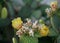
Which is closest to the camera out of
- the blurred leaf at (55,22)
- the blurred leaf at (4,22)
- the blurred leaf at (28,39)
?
the blurred leaf at (28,39)

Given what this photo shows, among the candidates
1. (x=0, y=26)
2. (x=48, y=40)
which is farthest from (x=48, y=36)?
(x=0, y=26)

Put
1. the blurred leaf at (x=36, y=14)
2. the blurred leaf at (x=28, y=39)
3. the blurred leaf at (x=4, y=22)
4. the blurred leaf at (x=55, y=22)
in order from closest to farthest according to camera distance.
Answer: the blurred leaf at (x=28, y=39), the blurred leaf at (x=55, y=22), the blurred leaf at (x=4, y=22), the blurred leaf at (x=36, y=14)

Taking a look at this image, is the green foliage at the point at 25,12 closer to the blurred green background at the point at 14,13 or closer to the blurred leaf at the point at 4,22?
the blurred green background at the point at 14,13

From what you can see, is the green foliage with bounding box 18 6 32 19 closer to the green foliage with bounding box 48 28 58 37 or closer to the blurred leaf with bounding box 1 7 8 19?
the blurred leaf with bounding box 1 7 8 19

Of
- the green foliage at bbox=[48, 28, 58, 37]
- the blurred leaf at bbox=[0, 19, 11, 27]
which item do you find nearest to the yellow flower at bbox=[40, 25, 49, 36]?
the green foliage at bbox=[48, 28, 58, 37]

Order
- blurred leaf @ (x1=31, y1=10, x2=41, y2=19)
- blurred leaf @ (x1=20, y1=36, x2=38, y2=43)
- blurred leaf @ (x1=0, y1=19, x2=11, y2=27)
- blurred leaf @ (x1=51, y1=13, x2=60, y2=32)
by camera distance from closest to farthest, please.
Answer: blurred leaf @ (x1=20, y1=36, x2=38, y2=43) < blurred leaf @ (x1=51, y1=13, x2=60, y2=32) < blurred leaf @ (x1=0, y1=19, x2=11, y2=27) < blurred leaf @ (x1=31, y1=10, x2=41, y2=19)

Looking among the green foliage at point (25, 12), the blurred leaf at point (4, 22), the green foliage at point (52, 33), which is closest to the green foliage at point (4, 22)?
the blurred leaf at point (4, 22)

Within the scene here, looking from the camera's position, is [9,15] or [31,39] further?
[9,15]

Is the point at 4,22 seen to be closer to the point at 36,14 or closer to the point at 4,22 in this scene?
the point at 4,22

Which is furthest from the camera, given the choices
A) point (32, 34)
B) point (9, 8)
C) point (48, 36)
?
point (9, 8)

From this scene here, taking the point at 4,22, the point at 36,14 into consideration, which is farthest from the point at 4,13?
the point at 36,14

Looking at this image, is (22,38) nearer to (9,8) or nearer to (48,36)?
(48,36)
